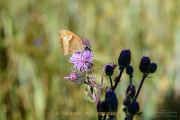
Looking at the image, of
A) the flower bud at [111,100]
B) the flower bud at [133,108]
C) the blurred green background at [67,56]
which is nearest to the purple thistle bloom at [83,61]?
the flower bud at [111,100]

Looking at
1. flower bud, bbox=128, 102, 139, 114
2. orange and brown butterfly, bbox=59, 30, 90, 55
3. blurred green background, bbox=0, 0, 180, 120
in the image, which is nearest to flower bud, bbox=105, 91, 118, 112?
flower bud, bbox=128, 102, 139, 114

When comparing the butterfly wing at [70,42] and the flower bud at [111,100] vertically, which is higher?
the butterfly wing at [70,42]

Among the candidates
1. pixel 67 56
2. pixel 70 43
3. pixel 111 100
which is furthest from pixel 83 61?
A: pixel 67 56

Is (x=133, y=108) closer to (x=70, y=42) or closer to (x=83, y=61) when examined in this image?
(x=83, y=61)

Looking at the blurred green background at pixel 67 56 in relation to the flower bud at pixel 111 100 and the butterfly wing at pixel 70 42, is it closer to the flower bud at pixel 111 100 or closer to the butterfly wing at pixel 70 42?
the butterfly wing at pixel 70 42

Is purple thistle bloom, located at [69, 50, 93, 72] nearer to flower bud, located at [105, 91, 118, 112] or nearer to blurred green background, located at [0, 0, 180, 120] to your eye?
flower bud, located at [105, 91, 118, 112]

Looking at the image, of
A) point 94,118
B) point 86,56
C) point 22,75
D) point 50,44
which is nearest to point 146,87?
point 94,118

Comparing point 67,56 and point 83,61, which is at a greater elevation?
point 67,56
